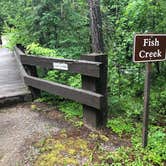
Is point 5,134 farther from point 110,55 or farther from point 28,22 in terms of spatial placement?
point 28,22

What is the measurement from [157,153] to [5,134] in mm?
2574

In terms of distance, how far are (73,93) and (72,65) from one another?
51 centimetres

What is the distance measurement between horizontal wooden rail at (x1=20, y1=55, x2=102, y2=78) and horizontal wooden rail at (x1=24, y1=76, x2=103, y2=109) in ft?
1.10

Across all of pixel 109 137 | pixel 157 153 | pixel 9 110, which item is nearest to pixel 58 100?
pixel 9 110

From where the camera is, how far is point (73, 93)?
4543 mm

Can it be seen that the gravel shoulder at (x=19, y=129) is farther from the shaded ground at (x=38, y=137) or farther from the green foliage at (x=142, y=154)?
the green foliage at (x=142, y=154)

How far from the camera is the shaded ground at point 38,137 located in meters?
3.56

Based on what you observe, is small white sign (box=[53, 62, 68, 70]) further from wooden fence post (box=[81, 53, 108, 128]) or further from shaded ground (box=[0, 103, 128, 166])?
shaded ground (box=[0, 103, 128, 166])

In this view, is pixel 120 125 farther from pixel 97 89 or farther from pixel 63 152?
pixel 63 152

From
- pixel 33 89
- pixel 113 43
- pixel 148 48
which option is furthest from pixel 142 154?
pixel 113 43

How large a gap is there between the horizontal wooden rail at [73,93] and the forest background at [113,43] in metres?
0.48

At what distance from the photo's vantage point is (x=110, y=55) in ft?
21.6

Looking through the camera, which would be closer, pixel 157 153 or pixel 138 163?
pixel 138 163

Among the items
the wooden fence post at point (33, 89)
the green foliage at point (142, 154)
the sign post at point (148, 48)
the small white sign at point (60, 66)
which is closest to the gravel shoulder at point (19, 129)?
the wooden fence post at point (33, 89)
